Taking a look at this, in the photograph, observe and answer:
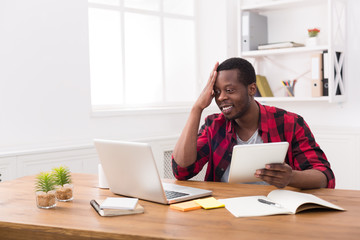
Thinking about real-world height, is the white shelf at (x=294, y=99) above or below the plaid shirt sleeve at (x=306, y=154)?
above

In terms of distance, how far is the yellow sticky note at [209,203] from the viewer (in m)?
1.50

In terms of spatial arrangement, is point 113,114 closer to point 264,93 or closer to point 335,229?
point 264,93

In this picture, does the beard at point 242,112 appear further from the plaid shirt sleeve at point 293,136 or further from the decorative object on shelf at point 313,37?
the decorative object on shelf at point 313,37

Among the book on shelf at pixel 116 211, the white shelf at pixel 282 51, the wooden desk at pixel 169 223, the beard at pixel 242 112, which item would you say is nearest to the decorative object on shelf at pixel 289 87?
the white shelf at pixel 282 51

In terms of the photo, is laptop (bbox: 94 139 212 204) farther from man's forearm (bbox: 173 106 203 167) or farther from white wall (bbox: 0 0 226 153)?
white wall (bbox: 0 0 226 153)

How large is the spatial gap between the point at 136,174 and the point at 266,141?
711 millimetres

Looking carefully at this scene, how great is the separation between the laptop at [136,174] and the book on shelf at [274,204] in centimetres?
17

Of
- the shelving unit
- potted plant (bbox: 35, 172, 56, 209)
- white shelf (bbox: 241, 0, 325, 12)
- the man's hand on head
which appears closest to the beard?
the man's hand on head

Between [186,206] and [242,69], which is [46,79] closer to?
[242,69]

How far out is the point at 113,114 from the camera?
3295mm

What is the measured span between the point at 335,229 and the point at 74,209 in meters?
0.85

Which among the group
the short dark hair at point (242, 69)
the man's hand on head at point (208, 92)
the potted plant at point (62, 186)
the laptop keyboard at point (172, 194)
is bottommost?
the laptop keyboard at point (172, 194)

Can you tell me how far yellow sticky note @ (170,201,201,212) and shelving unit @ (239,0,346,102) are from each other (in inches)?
78.8

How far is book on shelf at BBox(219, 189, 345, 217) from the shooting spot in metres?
1.41
